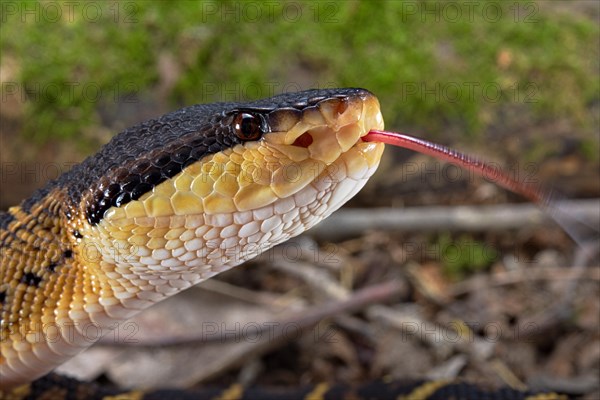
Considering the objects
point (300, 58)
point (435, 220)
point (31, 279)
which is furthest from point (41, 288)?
point (300, 58)

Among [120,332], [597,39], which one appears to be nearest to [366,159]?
[120,332]

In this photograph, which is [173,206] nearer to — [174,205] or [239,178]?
[174,205]

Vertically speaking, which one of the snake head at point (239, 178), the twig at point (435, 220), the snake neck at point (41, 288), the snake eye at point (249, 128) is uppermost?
the snake eye at point (249, 128)

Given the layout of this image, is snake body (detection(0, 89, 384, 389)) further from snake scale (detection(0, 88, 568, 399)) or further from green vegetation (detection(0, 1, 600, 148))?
green vegetation (detection(0, 1, 600, 148))

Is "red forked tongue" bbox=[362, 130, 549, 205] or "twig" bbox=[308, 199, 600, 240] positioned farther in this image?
"twig" bbox=[308, 199, 600, 240]

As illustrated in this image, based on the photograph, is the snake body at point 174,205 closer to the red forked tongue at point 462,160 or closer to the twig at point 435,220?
the red forked tongue at point 462,160

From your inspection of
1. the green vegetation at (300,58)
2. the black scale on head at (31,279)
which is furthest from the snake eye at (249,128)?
the green vegetation at (300,58)

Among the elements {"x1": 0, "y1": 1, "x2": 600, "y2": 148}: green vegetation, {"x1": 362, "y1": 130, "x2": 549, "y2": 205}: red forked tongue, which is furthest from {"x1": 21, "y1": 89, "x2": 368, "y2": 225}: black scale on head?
{"x1": 0, "y1": 1, "x2": 600, "y2": 148}: green vegetation
